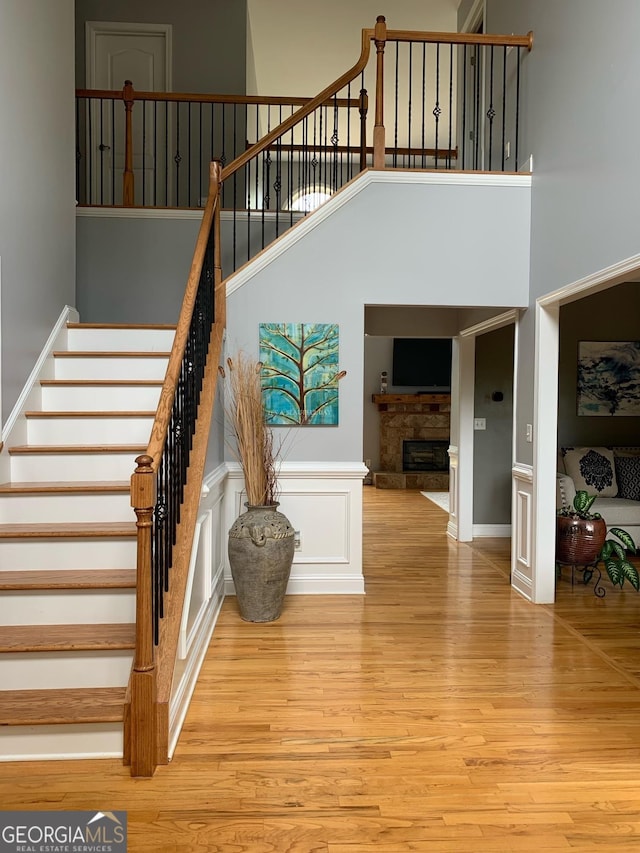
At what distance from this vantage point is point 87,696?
2426mm

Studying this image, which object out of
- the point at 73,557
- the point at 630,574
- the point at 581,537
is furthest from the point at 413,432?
the point at 73,557

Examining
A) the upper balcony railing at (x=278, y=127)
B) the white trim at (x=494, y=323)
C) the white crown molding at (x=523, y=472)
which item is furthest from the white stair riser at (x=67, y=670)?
the white trim at (x=494, y=323)

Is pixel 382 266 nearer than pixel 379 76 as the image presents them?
No

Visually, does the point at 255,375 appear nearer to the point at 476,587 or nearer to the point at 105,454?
A: the point at 105,454

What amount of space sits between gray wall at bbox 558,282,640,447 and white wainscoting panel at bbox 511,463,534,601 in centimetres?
207

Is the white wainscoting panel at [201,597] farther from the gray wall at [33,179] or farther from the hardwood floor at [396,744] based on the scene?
the gray wall at [33,179]

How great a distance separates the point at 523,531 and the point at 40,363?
3455mm

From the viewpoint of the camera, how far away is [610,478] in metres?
5.94

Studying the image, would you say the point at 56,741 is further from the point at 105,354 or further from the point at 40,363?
the point at 105,354

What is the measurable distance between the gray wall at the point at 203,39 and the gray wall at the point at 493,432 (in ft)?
12.6

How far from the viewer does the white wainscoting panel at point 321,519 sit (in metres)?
4.51

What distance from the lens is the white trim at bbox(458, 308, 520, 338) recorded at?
4.73 metres

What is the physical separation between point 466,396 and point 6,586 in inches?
178

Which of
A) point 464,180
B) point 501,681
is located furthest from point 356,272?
point 501,681
